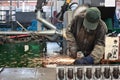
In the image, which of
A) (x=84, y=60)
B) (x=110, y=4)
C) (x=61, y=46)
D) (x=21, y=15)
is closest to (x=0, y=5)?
(x=21, y=15)

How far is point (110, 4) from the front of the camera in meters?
5.21

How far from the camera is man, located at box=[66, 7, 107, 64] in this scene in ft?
8.89

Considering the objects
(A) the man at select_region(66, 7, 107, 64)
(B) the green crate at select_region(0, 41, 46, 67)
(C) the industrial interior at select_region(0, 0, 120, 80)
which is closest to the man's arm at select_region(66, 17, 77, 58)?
(A) the man at select_region(66, 7, 107, 64)

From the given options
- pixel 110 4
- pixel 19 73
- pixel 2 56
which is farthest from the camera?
pixel 110 4

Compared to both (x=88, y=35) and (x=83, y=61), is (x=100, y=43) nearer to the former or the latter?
(x=88, y=35)

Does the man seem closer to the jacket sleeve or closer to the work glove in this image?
the jacket sleeve

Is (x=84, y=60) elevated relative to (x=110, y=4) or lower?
lower

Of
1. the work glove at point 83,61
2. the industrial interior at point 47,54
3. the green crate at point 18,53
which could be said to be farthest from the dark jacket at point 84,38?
the green crate at point 18,53

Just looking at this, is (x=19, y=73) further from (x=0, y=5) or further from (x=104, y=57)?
(x=0, y=5)

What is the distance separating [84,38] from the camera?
9.98 feet

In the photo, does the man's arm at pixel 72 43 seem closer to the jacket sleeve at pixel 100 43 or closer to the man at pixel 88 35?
the man at pixel 88 35

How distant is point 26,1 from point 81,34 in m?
9.08

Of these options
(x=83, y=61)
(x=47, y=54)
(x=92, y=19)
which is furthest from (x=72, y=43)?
(x=47, y=54)

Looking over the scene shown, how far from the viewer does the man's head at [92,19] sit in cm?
266
